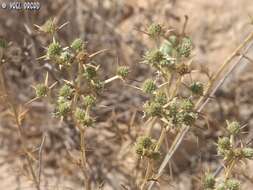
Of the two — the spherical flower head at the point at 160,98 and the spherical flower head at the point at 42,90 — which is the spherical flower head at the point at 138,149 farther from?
the spherical flower head at the point at 42,90

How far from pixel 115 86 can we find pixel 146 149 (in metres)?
1.84

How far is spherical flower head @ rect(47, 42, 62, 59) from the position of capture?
187 cm

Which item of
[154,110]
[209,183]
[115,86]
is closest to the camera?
[154,110]

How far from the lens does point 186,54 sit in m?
1.99

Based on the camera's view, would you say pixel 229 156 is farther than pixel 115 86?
No

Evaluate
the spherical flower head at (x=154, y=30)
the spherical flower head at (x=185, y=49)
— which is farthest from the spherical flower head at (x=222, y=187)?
the spherical flower head at (x=154, y=30)

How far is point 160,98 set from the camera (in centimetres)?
188

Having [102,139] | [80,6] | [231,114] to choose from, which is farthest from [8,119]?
[231,114]

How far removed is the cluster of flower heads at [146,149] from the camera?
187 cm

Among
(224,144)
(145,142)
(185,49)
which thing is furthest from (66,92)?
(224,144)

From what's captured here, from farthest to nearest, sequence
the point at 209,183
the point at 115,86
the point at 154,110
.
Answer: the point at 115,86 → the point at 209,183 → the point at 154,110

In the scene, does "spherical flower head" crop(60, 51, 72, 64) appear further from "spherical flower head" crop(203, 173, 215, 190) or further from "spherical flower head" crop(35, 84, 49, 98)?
"spherical flower head" crop(203, 173, 215, 190)

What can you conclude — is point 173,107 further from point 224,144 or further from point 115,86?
point 115,86

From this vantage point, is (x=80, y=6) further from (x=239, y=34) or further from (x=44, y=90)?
(x=44, y=90)
